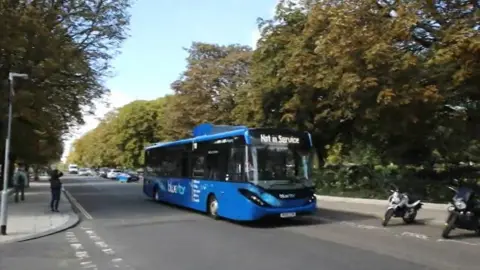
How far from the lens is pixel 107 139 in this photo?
109750 millimetres

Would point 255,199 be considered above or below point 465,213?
above

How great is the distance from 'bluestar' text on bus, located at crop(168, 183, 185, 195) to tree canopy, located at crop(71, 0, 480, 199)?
6.11 m

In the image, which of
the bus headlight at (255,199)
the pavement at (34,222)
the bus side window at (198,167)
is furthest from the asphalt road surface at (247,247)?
the bus side window at (198,167)

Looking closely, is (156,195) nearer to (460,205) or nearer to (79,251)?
(79,251)

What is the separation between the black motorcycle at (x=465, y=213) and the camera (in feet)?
43.4

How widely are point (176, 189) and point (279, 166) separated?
7.69 m

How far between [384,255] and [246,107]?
24016 mm

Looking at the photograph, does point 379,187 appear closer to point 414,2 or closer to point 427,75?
point 427,75

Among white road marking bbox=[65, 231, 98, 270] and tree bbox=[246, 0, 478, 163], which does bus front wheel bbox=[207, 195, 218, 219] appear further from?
tree bbox=[246, 0, 478, 163]

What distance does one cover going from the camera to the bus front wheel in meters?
18.6

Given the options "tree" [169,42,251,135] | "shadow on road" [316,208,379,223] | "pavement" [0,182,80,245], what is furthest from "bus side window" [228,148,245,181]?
"tree" [169,42,251,135]

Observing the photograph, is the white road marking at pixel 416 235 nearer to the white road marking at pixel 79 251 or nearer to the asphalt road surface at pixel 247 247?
the asphalt road surface at pixel 247 247

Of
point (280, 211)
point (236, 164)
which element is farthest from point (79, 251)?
point (280, 211)

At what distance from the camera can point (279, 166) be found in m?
16.4
